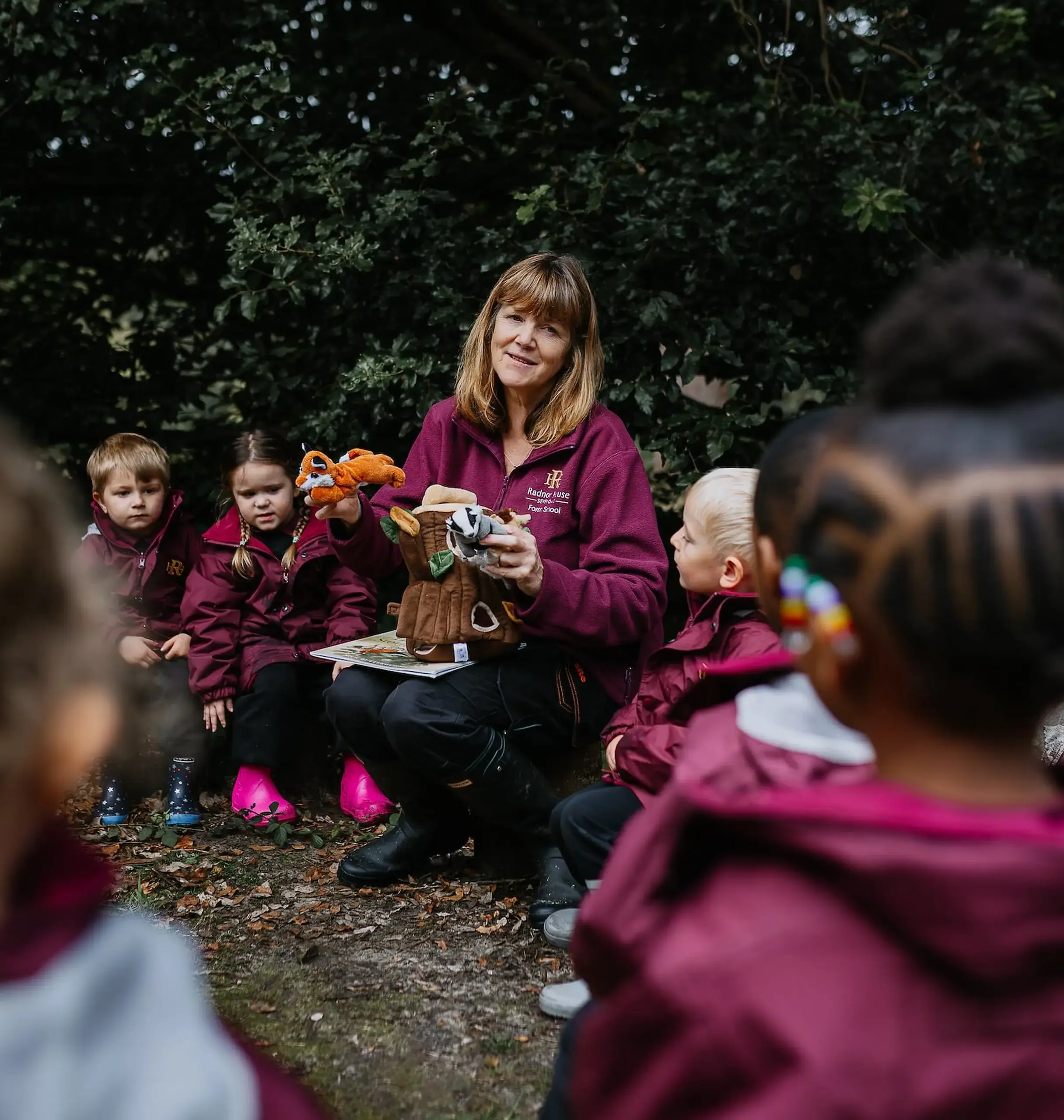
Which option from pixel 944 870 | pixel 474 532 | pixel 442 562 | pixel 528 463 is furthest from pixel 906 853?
pixel 528 463

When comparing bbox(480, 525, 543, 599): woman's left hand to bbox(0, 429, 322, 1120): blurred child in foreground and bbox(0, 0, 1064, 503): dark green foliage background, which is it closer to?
bbox(0, 0, 1064, 503): dark green foliage background

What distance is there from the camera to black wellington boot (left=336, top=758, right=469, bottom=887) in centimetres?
333

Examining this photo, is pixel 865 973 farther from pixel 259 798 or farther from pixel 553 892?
pixel 259 798

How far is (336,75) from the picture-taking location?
4.90 m

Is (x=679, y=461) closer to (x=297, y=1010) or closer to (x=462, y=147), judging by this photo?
(x=462, y=147)

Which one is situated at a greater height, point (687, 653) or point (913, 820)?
point (913, 820)

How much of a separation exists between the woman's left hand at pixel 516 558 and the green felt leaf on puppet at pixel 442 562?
0.11 m

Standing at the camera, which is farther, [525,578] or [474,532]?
[525,578]

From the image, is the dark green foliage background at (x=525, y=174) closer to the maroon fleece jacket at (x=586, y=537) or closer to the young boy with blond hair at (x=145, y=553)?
the young boy with blond hair at (x=145, y=553)

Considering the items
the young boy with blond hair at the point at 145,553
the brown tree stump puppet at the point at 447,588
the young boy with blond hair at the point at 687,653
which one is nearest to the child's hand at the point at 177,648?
the young boy with blond hair at the point at 145,553

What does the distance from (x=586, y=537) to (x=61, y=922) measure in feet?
7.95

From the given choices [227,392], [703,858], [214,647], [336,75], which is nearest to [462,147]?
[336,75]

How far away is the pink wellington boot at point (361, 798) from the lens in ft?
13.3

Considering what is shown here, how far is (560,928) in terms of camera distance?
2.97 meters
